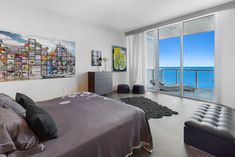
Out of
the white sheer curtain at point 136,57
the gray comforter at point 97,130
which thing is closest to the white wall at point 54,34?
the white sheer curtain at point 136,57

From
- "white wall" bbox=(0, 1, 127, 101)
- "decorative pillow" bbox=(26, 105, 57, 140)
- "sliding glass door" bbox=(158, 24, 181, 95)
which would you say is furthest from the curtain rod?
"decorative pillow" bbox=(26, 105, 57, 140)

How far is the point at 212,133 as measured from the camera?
162 centimetres

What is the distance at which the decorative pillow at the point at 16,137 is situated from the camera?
2.95 feet

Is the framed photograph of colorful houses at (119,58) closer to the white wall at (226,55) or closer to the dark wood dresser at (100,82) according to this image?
the dark wood dresser at (100,82)

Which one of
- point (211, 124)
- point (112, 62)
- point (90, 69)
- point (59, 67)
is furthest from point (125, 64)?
point (211, 124)

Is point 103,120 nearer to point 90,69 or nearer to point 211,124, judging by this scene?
point 211,124

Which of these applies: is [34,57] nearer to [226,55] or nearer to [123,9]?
[123,9]

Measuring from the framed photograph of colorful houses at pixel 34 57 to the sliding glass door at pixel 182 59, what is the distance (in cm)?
334

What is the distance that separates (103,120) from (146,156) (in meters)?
0.76

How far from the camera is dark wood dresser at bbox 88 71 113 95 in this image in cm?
454

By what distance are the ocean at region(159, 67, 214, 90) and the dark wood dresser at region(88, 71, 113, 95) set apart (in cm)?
244

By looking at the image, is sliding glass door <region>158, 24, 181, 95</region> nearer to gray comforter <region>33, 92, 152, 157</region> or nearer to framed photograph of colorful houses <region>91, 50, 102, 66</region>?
framed photograph of colorful houses <region>91, 50, 102, 66</region>

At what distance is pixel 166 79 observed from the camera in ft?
20.0

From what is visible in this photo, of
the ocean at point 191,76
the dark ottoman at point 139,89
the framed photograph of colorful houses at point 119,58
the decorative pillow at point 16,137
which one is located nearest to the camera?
the decorative pillow at point 16,137
